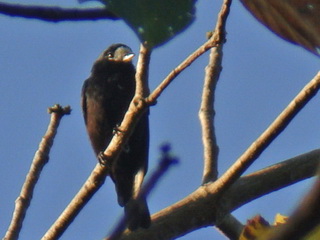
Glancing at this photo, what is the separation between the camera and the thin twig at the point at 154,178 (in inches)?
15.6

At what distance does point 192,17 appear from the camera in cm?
35

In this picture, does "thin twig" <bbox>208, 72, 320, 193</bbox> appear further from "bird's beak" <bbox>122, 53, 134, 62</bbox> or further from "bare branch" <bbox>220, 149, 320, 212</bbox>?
"bird's beak" <bbox>122, 53, 134, 62</bbox>

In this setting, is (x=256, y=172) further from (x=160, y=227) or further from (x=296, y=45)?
(x=296, y=45)

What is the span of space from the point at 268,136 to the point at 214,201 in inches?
15.8

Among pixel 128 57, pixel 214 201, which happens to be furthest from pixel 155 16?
pixel 128 57

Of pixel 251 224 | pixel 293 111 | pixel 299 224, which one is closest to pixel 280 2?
pixel 299 224

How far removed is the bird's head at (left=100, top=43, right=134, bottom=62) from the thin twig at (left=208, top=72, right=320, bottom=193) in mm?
2657

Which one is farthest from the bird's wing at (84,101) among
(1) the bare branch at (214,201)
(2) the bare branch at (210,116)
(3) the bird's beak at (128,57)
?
(1) the bare branch at (214,201)

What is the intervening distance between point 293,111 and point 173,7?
1.36 metres

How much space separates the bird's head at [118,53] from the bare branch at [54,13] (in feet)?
13.1

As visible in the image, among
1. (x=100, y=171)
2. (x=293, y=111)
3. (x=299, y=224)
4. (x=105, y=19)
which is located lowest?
(x=299, y=224)

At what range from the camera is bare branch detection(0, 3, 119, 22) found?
2.05 ft

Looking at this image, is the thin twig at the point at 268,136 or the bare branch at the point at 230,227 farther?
the bare branch at the point at 230,227

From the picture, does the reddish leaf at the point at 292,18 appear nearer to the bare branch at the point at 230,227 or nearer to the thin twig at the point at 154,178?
the thin twig at the point at 154,178
